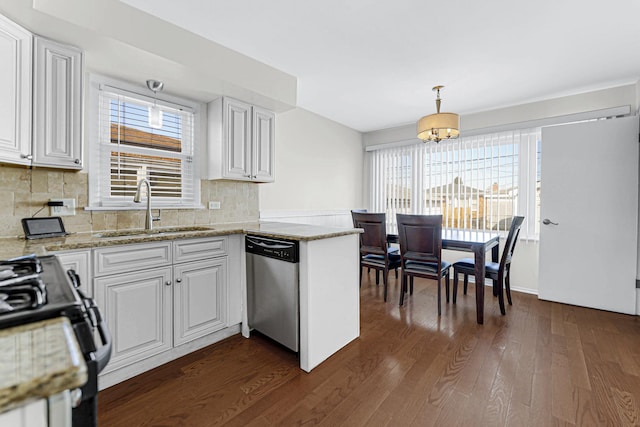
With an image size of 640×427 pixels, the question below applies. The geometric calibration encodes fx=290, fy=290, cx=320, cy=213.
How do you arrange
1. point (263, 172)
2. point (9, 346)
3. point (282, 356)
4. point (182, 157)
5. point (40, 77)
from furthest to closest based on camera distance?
point (263, 172)
point (182, 157)
point (282, 356)
point (40, 77)
point (9, 346)

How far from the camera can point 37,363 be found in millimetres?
427

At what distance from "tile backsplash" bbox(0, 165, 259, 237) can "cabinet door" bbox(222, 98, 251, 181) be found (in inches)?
14.2

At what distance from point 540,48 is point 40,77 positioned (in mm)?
3720

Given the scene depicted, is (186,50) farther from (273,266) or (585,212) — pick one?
(585,212)

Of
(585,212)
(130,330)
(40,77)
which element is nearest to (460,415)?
(130,330)

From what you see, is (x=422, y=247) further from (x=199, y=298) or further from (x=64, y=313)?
(x=64, y=313)

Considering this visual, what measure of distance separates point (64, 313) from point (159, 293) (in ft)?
5.06

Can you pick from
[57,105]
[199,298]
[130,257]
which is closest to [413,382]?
[199,298]

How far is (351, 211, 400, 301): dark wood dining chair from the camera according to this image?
132 inches

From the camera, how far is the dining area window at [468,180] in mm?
3781

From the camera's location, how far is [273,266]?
220 centimetres

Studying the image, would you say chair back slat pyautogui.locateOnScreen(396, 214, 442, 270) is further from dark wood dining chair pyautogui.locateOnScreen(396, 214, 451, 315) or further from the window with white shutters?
the window with white shutters

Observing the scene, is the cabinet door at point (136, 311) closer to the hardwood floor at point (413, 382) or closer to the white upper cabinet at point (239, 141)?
the hardwood floor at point (413, 382)

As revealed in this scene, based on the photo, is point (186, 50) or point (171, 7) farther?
point (186, 50)
